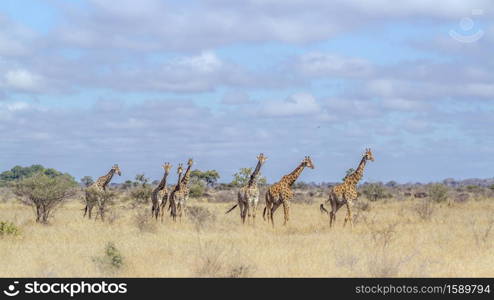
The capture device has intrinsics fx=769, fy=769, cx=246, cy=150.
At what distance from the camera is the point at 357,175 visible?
2336 centimetres

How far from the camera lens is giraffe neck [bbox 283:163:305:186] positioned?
951 inches

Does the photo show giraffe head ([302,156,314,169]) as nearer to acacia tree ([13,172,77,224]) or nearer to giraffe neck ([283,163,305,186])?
giraffe neck ([283,163,305,186])

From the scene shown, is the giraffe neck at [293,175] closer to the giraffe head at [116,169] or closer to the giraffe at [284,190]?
the giraffe at [284,190]

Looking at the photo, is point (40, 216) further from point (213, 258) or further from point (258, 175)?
point (213, 258)

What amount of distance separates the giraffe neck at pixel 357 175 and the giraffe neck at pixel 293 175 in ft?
5.53

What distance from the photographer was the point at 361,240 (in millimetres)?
18516

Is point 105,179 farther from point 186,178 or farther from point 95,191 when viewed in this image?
point 186,178

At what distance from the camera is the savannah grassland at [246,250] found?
543 inches

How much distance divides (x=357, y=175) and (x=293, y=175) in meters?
2.08

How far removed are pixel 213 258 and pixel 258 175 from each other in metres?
11.7

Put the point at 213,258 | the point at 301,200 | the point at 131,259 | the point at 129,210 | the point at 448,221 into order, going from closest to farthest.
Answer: the point at 213,258
the point at 131,259
the point at 448,221
the point at 129,210
the point at 301,200

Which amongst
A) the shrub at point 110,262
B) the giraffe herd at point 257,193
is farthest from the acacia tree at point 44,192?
the shrub at point 110,262

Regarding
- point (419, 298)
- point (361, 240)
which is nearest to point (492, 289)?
point (419, 298)

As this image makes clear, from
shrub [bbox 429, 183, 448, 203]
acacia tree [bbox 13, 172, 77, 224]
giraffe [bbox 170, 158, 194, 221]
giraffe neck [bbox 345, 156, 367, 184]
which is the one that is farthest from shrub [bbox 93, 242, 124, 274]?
shrub [bbox 429, 183, 448, 203]
